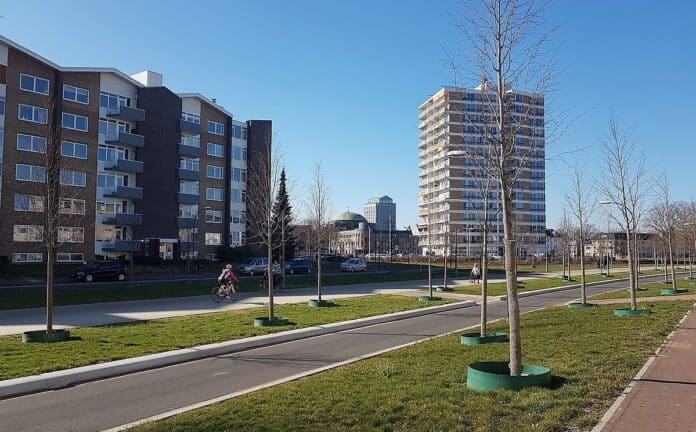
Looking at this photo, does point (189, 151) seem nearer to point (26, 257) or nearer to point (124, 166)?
point (124, 166)

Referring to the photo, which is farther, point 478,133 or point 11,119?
point 11,119

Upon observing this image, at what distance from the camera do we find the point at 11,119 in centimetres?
4691

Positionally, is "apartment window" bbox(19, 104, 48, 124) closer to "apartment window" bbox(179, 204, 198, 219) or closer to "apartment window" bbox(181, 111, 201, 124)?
"apartment window" bbox(181, 111, 201, 124)

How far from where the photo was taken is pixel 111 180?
2199 inches

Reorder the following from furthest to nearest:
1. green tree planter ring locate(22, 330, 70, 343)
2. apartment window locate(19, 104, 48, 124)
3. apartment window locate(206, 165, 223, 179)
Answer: apartment window locate(206, 165, 223, 179) → apartment window locate(19, 104, 48, 124) → green tree planter ring locate(22, 330, 70, 343)

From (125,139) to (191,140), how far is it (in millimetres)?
9742

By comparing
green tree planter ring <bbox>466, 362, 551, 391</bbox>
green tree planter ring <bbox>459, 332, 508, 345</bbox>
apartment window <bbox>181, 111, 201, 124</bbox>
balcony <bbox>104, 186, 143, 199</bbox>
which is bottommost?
green tree planter ring <bbox>459, 332, 508, 345</bbox>

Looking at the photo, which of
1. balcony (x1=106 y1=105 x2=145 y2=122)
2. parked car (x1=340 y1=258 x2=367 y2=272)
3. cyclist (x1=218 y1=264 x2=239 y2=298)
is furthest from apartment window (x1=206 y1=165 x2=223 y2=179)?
cyclist (x1=218 y1=264 x2=239 y2=298)

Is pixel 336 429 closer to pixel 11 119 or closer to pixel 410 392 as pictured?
pixel 410 392

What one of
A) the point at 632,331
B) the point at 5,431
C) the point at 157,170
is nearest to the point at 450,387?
the point at 5,431

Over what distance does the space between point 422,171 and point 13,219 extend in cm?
8415

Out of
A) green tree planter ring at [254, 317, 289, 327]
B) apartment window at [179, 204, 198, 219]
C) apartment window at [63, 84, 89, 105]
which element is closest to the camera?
green tree planter ring at [254, 317, 289, 327]

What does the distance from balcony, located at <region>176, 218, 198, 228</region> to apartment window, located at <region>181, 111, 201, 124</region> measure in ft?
35.4

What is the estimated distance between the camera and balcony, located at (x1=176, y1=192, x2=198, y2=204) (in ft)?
203
